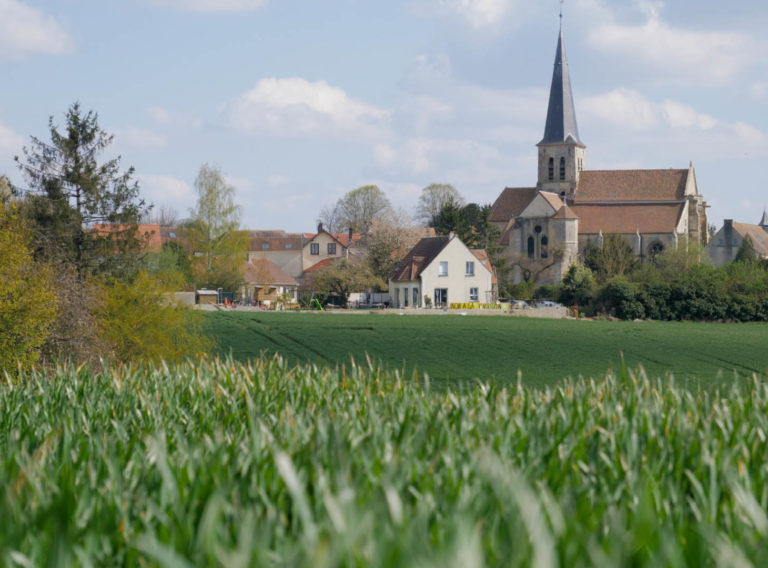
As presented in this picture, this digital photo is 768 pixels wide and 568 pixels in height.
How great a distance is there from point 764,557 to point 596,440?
3.07 meters

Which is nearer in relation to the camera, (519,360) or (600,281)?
(519,360)

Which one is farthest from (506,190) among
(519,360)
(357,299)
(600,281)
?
(519,360)

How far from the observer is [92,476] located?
4.66 metres

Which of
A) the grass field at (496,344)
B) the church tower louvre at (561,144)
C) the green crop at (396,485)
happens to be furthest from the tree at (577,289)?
the green crop at (396,485)

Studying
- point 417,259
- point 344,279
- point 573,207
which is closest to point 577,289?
A: point 417,259

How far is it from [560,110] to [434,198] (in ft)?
59.6

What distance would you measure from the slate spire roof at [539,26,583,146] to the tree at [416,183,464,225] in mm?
12017

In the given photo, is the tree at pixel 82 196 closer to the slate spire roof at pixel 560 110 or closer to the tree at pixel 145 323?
the tree at pixel 145 323

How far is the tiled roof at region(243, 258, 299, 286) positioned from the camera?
3561 inches

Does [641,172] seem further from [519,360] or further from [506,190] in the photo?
[519,360]

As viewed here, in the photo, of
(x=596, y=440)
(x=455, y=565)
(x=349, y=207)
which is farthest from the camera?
(x=349, y=207)

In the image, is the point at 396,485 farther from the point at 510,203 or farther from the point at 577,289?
the point at 510,203

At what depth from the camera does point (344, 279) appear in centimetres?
7231

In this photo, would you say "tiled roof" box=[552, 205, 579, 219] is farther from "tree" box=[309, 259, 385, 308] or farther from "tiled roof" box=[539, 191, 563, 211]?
"tree" box=[309, 259, 385, 308]
